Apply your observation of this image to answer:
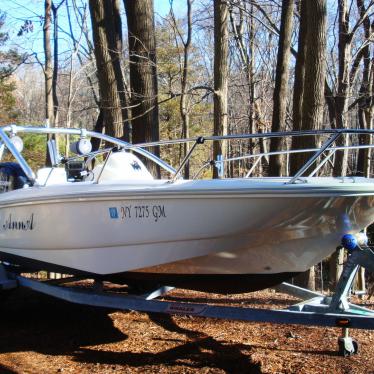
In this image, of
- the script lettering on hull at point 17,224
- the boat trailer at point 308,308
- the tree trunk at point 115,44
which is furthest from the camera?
the tree trunk at point 115,44

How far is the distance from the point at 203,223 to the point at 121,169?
147cm

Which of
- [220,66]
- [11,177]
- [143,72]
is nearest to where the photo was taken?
[11,177]

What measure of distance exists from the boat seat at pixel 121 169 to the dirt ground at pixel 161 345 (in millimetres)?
1494

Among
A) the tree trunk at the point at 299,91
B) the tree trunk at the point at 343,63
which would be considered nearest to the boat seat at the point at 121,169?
the tree trunk at the point at 299,91

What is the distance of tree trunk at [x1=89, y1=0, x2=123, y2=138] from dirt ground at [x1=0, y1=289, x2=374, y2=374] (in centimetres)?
486

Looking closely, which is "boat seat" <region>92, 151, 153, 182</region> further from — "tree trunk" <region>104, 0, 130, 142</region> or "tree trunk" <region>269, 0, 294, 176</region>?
"tree trunk" <region>269, 0, 294, 176</region>

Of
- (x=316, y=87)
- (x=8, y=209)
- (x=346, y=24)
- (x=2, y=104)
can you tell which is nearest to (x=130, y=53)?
(x=316, y=87)

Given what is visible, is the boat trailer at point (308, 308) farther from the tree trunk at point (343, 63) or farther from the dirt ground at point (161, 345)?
the tree trunk at point (343, 63)

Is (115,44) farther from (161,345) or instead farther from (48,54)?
(161,345)

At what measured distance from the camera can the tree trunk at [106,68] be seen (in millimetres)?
10109

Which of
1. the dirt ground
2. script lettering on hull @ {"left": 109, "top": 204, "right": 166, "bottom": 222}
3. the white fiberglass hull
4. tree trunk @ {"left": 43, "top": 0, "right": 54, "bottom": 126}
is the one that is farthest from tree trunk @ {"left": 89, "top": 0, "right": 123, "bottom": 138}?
tree trunk @ {"left": 43, "top": 0, "right": 54, "bottom": 126}

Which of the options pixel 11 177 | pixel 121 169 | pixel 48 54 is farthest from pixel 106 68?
pixel 48 54

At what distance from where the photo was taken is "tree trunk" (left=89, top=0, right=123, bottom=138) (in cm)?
1011

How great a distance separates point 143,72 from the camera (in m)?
9.15
